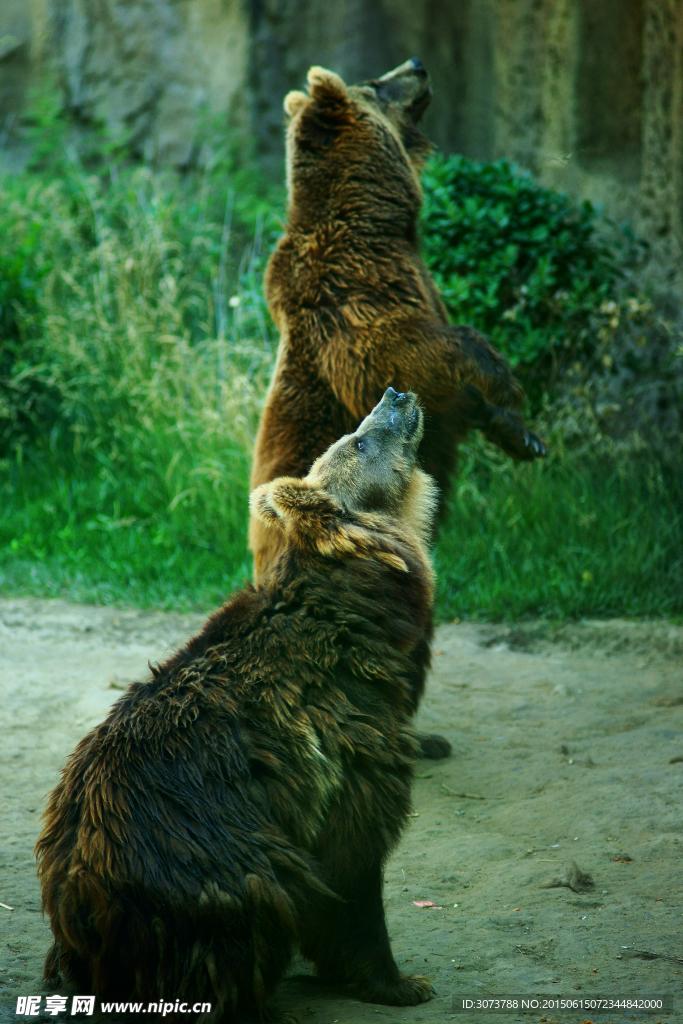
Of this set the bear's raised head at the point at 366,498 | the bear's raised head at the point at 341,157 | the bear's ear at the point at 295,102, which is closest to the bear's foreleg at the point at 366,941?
the bear's raised head at the point at 366,498

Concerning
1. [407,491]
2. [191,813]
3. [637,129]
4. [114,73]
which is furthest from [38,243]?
[191,813]

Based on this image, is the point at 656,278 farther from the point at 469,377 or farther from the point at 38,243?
the point at 38,243

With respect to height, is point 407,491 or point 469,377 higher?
point 469,377

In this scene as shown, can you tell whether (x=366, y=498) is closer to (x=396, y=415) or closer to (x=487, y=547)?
(x=396, y=415)

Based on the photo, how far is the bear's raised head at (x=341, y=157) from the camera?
410 cm

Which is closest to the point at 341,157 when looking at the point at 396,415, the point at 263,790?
the point at 396,415

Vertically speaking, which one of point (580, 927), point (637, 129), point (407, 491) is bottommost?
point (580, 927)

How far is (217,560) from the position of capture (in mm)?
6727

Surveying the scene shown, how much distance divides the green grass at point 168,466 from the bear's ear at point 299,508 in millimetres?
2873

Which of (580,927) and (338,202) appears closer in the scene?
(580,927)

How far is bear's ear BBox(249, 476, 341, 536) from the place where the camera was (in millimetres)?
→ 2902

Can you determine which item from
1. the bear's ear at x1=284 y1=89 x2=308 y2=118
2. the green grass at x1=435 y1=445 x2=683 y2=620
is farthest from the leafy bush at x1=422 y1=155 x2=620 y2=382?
the bear's ear at x1=284 y1=89 x2=308 y2=118

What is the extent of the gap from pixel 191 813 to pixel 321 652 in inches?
21.3

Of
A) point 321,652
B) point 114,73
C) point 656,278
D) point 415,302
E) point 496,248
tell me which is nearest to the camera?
point 321,652
